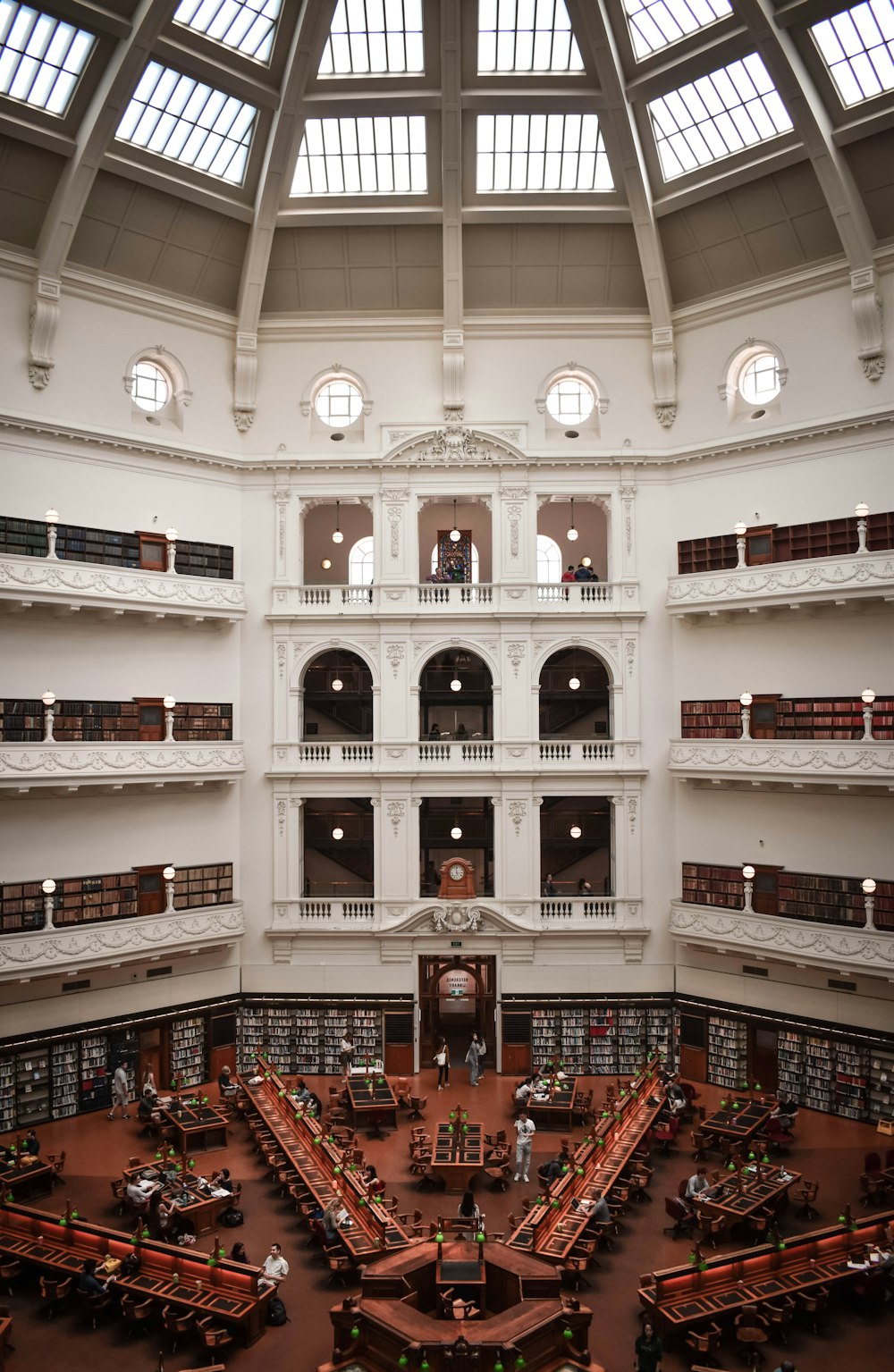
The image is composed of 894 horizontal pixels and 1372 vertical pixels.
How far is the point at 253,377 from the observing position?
23.8 metres

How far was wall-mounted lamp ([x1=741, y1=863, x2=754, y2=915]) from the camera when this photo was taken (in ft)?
70.1

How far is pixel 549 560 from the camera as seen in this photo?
1143 inches

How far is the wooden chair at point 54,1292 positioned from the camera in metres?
13.5

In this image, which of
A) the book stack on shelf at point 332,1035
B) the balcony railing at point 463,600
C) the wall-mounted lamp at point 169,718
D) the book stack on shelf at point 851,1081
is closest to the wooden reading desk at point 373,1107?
the book stack on shelf at point 332,1035

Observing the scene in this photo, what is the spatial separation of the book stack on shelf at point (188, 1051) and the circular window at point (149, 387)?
14128 mm

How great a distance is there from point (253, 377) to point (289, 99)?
5.95 meters

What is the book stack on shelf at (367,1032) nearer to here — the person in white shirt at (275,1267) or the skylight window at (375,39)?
the person in white shirt at (275,1267)

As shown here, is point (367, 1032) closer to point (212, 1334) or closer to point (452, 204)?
point (212, 1334)

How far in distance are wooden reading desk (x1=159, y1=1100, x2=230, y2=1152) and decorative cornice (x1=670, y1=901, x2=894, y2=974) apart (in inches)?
418

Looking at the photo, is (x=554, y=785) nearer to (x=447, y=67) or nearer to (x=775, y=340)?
(x=775, y=340)

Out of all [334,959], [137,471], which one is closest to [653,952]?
[334,959]

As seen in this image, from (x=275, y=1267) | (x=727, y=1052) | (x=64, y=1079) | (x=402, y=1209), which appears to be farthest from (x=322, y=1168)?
(x=727, y=1052)

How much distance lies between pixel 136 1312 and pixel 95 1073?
876 cm

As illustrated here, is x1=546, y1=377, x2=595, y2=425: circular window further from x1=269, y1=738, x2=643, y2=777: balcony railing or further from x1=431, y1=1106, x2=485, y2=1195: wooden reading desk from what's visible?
x1=431, y1=1106, x2=485, y2=1195: wooden reading desk
